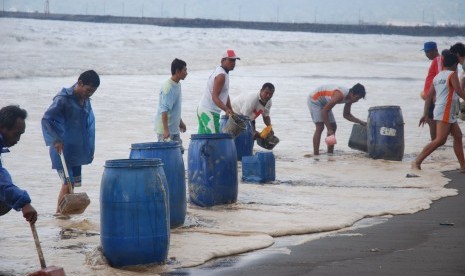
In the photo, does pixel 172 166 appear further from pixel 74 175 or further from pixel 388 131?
pixel 388 131

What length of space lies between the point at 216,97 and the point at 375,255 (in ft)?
15.6

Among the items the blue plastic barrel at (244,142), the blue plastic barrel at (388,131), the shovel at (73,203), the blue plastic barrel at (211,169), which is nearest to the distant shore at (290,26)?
the blue plastic barrel at (388,131)

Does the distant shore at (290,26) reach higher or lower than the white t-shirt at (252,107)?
higher

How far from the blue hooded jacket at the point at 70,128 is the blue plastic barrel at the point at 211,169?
111 cm

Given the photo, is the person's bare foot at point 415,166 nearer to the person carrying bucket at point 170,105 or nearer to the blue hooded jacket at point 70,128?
the person carrying bucket at point 170,105

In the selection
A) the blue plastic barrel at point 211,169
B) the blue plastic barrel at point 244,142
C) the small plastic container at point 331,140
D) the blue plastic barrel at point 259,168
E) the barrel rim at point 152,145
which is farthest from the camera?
the small plastic container at point 331,140

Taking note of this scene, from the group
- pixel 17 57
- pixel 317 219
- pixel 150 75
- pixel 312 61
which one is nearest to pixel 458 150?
pixel 317 219

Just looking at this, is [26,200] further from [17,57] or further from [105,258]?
[17,57]

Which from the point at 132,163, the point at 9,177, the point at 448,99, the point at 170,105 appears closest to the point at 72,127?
the point at 170,105

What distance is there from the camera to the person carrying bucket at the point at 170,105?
35.0 feet

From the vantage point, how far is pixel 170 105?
35.1 ft

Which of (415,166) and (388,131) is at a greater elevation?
(388,131)

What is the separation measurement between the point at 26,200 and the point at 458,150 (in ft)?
25.3

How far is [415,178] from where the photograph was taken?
1186 centimetres
